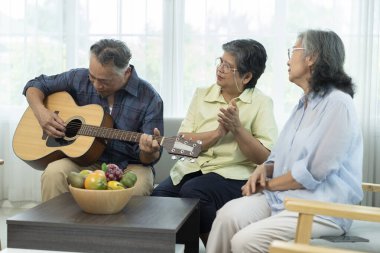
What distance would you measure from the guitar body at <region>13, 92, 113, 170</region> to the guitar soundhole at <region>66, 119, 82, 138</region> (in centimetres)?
1

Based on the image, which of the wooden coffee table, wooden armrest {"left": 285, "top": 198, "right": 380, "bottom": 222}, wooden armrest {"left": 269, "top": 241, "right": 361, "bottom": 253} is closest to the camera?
wooden armrest {"left": 269, "top": 241, "right": 361, "bottom": 253}

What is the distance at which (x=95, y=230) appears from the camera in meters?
2.13

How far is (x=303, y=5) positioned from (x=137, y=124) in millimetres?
1419

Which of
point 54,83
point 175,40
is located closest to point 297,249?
point 54,83

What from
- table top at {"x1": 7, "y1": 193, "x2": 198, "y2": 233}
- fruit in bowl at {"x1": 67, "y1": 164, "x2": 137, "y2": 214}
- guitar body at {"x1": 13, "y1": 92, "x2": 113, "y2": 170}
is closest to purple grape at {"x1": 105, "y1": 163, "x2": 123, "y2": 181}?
fruit in bowl at {"x1": 67, "y1": 164, "x2": 137, "y2": 214}

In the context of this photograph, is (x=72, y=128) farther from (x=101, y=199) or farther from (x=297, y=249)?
(x=297, y=249)

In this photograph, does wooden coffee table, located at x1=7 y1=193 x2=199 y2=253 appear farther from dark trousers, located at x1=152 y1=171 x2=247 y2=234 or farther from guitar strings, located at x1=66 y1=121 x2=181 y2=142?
guitar strings, located at x1=66 y1=121 x2=181 y2=142

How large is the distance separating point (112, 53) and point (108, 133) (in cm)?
40

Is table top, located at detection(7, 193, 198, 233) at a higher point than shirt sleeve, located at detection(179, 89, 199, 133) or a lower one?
lower

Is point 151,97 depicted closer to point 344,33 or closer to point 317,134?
point 317,134

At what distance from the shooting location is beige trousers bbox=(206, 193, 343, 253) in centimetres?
218

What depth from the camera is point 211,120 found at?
2.96 meters

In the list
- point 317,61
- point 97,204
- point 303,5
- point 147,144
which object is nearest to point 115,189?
point 97,204

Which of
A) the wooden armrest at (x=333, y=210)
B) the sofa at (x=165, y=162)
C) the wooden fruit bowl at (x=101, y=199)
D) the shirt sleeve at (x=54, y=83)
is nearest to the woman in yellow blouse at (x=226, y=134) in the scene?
the sofa at (x=165, y=162)
